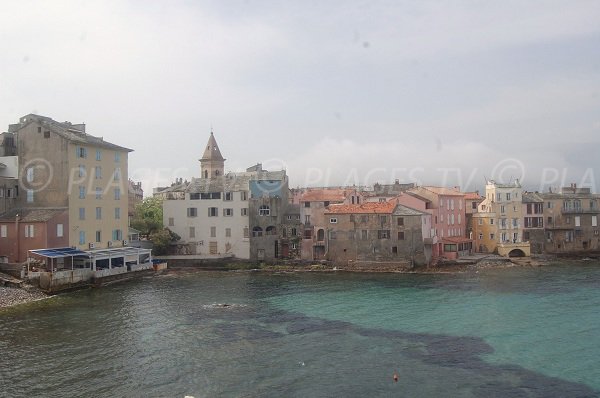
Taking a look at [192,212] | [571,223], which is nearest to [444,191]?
[571,223]

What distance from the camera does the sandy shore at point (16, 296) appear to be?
46619mm

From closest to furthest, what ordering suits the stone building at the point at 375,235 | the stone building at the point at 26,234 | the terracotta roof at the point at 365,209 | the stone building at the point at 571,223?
1. the stone building at the point at 26,234
2. the stone building at the point at 375,235
3. the terracotta roof at the point at 365,209
4. the stone building at the point at 571,223

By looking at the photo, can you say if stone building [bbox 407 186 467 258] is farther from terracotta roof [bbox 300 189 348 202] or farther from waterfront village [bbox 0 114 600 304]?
terracotta roof [bbox 300 189 348 202]

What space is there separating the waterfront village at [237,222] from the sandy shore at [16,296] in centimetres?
177

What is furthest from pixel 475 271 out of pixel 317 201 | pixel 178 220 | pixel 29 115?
pixel 29 115

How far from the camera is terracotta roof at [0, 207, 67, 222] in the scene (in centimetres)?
5717

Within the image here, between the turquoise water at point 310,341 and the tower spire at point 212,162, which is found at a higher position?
the tower spire at point 212,162

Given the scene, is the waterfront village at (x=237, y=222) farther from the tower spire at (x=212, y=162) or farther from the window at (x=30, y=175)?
the tower spire at (x=212, y=162)

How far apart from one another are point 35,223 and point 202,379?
3680 cm

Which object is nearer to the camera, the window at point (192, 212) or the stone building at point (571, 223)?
the window at point (192, 212)

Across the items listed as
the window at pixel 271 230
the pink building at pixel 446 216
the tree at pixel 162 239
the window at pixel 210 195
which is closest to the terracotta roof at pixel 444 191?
the pink building at pixel 446 216

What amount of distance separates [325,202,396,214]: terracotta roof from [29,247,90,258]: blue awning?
3042 centimetres

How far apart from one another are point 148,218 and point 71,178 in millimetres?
22623

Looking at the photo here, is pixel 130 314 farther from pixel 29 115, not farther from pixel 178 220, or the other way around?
pixel 29 115
